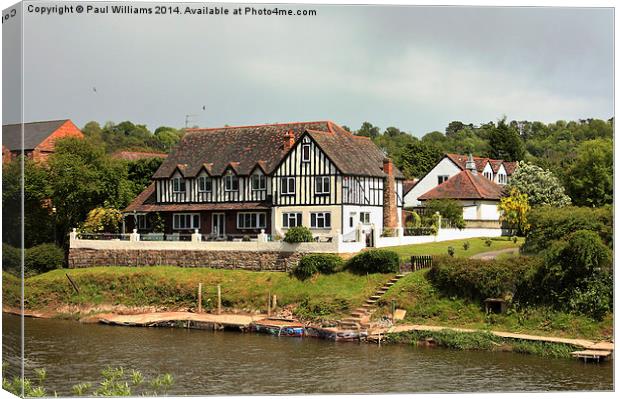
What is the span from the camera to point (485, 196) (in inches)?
1940

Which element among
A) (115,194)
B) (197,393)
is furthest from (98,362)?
(115,194)

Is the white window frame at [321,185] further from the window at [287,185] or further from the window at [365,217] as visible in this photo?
the window at [365,217]

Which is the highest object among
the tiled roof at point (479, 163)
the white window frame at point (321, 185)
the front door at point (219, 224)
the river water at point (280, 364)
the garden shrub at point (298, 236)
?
the tiled roof at point (479, 163)

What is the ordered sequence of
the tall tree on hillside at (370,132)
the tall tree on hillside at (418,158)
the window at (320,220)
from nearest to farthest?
the window at (320,220) < the tall tree on hillside at (418,158) < the tall tree on hillside at (370,132)

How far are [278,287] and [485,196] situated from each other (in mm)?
16970

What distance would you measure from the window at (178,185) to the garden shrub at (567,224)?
59.4ft

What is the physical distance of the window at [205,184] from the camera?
44031mm

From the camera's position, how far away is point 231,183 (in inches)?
1714

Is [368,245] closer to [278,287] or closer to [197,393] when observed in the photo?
[278,287]

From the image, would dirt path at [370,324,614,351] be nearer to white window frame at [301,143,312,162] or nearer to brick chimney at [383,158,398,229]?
white window frame at [301,143,312,162]

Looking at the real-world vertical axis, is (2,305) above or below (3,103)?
below

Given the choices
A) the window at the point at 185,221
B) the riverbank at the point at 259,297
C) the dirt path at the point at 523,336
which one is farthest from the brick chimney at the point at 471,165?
the dirt path at the point at 523,336

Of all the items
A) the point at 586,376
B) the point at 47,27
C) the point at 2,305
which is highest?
the point at 47,27

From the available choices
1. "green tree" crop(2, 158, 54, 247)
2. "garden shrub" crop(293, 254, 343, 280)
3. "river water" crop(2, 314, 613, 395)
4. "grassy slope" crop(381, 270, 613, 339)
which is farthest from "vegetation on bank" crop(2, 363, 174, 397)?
"garden shrub" crop(293, 254, 343, 280)
